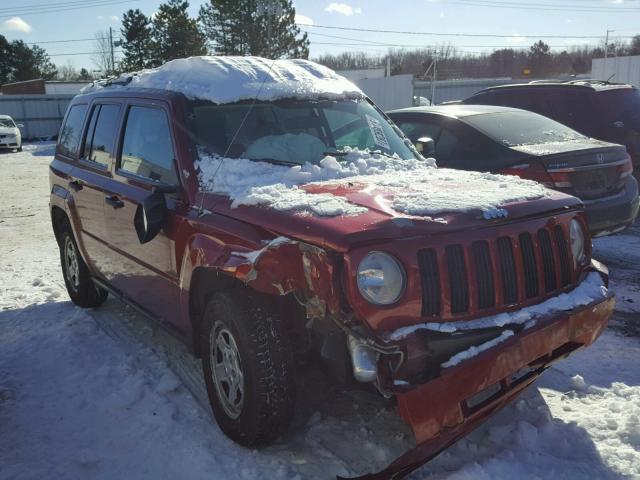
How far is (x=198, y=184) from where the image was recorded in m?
3.63

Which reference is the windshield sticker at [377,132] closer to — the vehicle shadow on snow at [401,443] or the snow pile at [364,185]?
the snow pile at [364,185]

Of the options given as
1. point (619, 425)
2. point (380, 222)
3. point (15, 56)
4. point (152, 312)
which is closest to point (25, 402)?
point (152, 312)

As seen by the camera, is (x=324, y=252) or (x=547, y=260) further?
(x=547, y=260)

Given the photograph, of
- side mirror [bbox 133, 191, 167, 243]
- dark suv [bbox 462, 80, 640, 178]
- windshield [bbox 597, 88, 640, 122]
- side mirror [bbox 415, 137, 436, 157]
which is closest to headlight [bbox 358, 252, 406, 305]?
side mirror [bbox 133, 191, 167, 243]

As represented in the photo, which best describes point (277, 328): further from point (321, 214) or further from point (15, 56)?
point (15, 56)

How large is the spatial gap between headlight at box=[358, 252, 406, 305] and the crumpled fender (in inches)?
4.9

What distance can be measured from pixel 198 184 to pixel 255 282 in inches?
40.1

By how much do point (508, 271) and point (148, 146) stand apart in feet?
8.41

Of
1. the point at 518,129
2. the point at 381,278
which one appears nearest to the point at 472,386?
the point at 381,278

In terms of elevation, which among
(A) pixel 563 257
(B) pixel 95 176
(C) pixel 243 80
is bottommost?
(A) pixel 563 257

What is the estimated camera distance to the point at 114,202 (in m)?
4.43

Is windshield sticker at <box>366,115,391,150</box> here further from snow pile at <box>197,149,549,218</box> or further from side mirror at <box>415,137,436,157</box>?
side mirror at <box>415,137,436,157</box>

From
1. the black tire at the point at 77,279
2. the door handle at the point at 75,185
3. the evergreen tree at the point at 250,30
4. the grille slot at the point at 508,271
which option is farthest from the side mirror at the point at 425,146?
the evergreen tree at the point at 250,30

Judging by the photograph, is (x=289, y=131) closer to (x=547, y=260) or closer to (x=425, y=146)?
(x=425, y=146)
